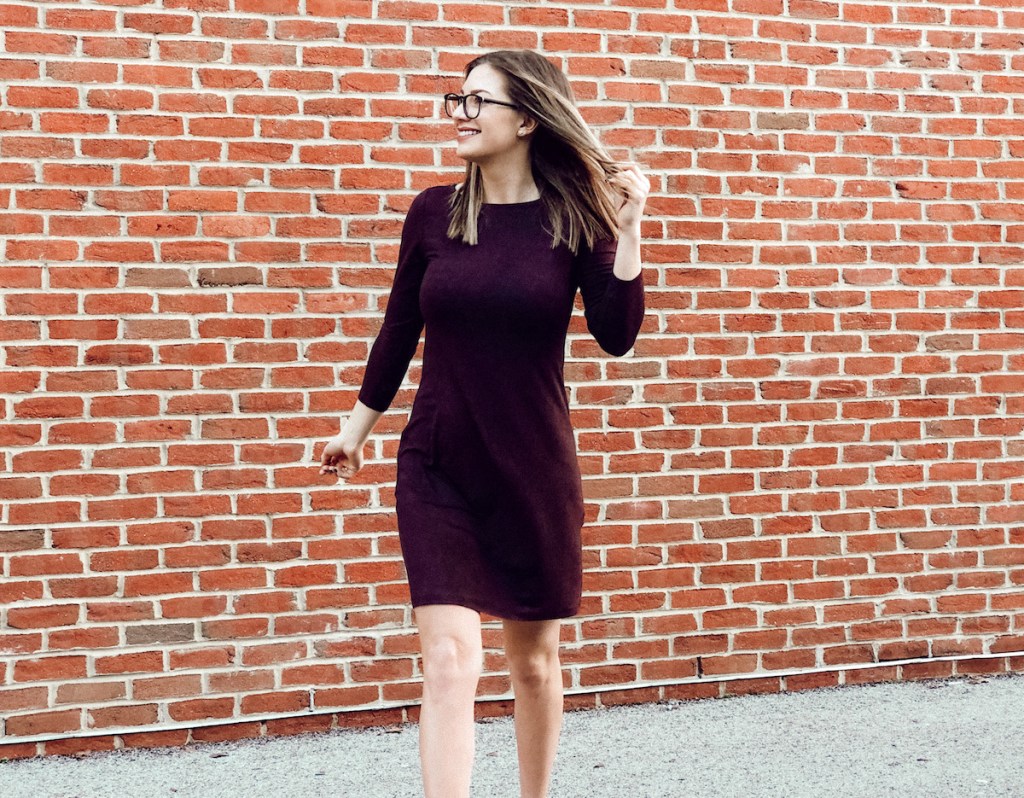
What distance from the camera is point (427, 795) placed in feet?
9.50

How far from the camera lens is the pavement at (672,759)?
3734 millimetres

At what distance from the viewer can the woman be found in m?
2.96

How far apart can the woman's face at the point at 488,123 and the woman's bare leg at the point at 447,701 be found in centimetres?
111

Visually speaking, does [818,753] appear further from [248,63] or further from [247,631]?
[248,63]

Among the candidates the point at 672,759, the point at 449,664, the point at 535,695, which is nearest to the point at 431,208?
the point at 449,664

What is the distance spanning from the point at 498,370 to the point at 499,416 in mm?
110

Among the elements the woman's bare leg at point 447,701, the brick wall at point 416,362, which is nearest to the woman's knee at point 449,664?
the woman's bare leg at point 447,701

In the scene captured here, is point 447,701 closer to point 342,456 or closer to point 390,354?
point 342,456

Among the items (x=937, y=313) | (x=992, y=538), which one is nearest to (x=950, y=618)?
(x=992, y=538)

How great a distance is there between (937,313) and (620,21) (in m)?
1.61

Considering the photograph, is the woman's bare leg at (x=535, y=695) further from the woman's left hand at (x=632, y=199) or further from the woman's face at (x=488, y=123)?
the woman's face at (x=488, y=123)

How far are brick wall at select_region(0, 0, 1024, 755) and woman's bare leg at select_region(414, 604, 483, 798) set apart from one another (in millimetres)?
1427

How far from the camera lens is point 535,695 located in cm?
327

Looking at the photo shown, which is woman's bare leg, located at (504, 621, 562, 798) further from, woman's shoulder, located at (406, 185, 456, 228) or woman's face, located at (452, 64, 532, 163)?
woman's face, located at (452, 64, 532, 163)
